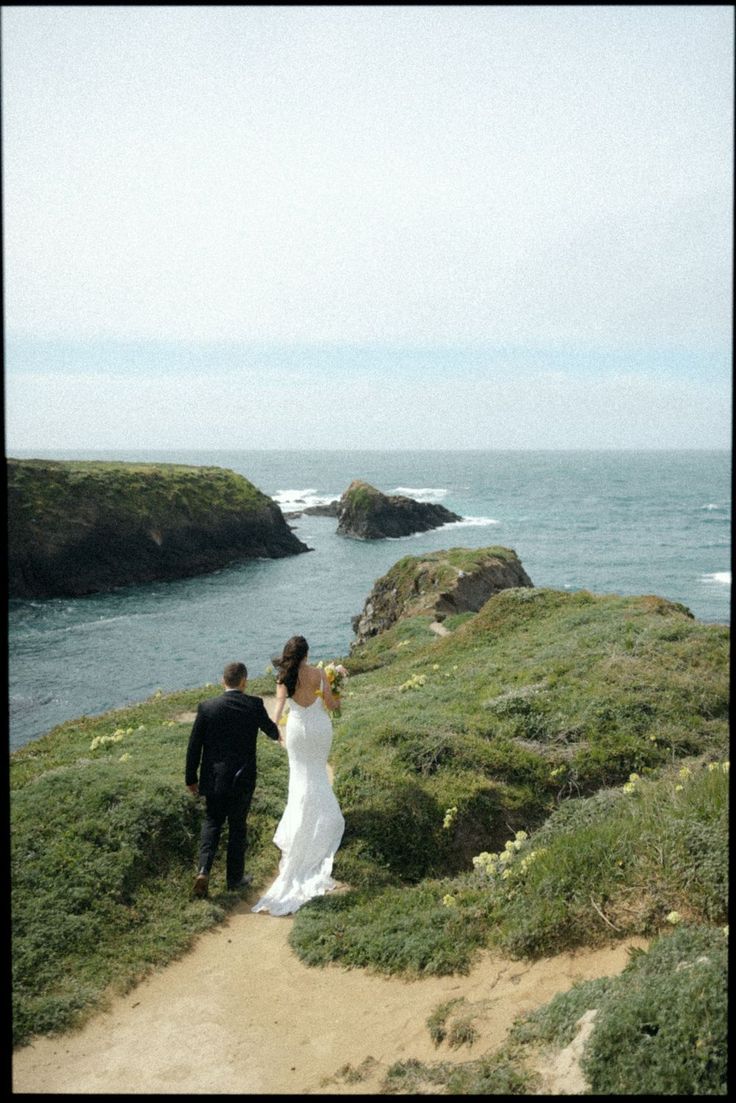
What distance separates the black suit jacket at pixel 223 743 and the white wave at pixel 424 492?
11689cm

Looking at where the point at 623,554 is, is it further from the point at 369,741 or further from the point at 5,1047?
the point at 5,1047

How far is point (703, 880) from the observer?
254 inches

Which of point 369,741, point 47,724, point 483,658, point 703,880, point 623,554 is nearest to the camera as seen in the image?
point 703,880

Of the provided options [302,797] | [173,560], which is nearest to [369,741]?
[302,797]

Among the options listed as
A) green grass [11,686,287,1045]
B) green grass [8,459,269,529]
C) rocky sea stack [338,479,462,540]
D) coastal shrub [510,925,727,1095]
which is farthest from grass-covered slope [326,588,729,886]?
rocky sea stack [338,479,462,540]

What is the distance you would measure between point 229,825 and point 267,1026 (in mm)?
2609

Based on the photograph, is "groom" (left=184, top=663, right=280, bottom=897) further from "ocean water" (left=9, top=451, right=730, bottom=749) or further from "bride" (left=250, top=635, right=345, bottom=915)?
"ocean water" (left=9, top=451, right=730, bottom=749)

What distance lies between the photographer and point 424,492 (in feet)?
471

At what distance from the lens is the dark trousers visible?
8.63m

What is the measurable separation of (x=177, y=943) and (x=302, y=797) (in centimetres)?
206

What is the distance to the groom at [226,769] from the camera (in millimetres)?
8625

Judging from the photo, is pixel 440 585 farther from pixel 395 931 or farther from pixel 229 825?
pixel 395 931

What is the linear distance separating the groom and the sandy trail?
141cm

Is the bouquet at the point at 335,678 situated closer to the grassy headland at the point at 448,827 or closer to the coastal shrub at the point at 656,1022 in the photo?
the grassy headland at the point at 448,827
